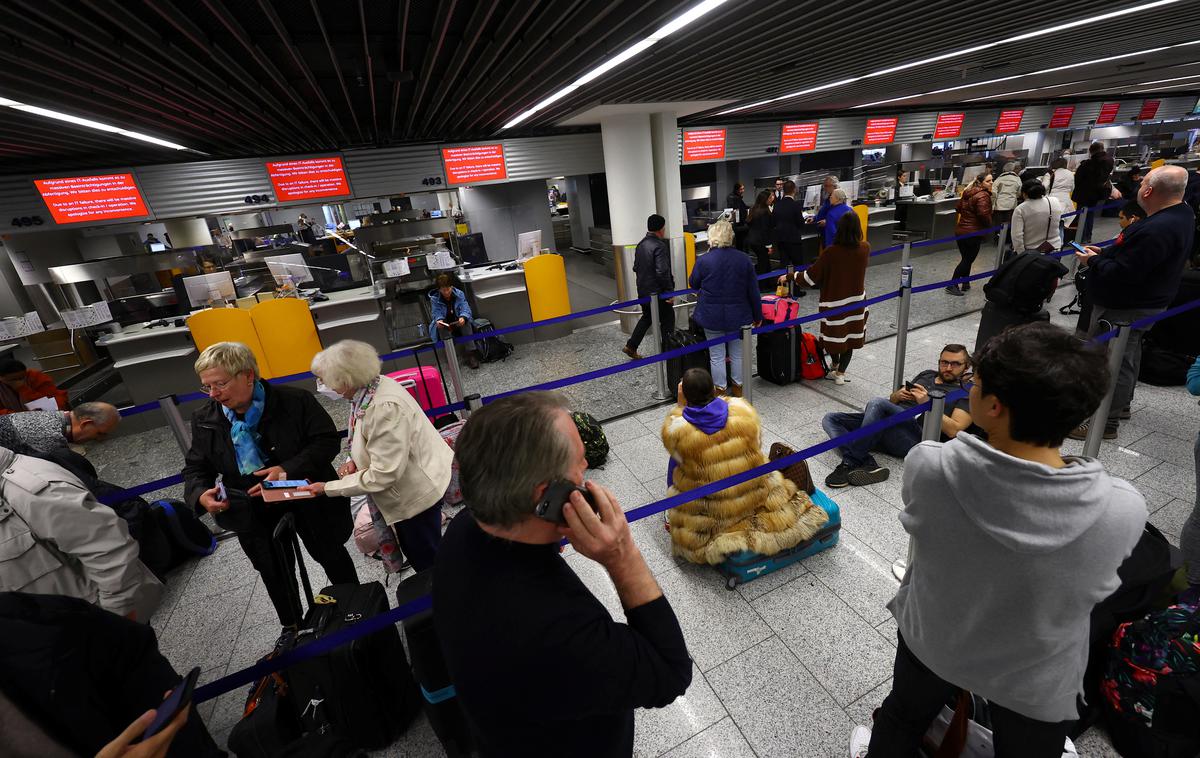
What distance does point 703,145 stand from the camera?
35.2 ft

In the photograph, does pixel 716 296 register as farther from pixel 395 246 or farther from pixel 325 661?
pixel 395 246

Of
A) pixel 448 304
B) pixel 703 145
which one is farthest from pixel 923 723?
pixel 703 145

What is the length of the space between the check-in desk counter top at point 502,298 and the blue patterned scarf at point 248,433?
546 centimetres

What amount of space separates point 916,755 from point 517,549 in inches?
63.6

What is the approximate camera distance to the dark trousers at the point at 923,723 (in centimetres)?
129

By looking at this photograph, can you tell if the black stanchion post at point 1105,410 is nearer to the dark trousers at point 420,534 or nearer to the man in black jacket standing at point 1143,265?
the man in black jacket standing at point 1143,265

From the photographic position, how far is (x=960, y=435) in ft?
3.63

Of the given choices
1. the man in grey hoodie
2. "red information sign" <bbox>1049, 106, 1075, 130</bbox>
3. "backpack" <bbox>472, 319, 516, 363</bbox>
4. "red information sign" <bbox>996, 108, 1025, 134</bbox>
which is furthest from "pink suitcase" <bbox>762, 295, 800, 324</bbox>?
"red information sign" <bbox>1049, 106, 1075, 130</bbox>

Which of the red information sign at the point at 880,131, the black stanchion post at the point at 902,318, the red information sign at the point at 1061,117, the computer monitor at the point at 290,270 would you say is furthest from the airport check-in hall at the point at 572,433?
the red information sign at the point at 1061,117

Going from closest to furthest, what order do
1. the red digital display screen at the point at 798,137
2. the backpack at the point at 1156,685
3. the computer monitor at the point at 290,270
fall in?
1. the backpack at the point at 1156,685
2. the computer monitor at the point at 290,270
3. the red digital display screen at the point at 798,137

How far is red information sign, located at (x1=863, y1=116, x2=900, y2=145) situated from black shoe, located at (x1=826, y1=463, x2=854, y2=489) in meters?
12.4

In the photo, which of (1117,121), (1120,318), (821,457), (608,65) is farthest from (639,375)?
(1117,121)

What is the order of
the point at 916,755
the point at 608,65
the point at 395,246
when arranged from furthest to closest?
the point at 395,246, the point at 608,65, the point at 916,755

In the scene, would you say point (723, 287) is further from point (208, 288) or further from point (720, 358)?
point (208, 288)
